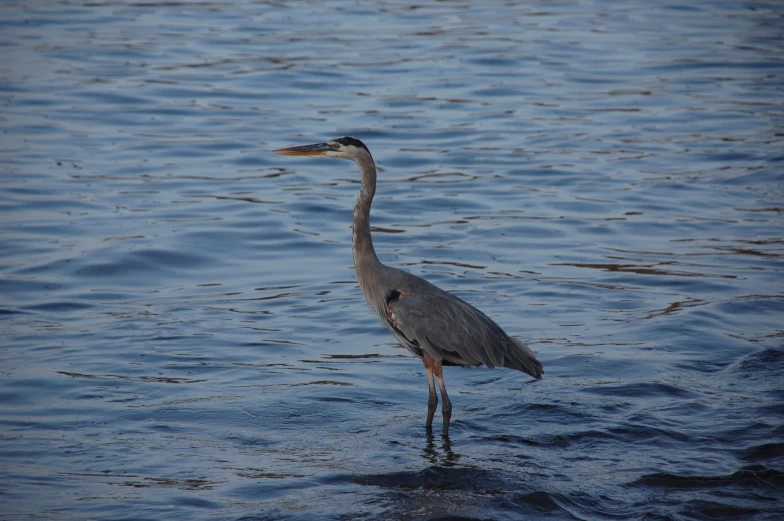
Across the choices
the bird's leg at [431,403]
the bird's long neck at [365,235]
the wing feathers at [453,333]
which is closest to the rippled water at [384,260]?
the bird's leg at [431,403]

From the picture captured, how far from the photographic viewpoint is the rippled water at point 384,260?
276 inches

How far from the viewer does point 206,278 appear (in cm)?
1144

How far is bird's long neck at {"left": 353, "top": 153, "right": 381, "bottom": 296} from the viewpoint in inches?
328

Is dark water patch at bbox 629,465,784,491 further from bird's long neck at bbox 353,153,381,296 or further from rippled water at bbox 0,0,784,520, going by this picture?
bird's long neck at bbox 353,153,381,296

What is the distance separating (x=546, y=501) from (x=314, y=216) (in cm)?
775

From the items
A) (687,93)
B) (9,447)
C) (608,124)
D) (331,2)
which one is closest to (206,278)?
(9,447)

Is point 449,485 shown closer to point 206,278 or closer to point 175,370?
point 175,370

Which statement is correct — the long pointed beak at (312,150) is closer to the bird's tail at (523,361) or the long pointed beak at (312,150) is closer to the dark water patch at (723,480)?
the bird's tail at (523,361)

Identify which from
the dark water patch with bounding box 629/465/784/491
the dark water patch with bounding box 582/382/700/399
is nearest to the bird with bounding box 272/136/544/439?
the dark water patch with bounding box 582/382/700/399

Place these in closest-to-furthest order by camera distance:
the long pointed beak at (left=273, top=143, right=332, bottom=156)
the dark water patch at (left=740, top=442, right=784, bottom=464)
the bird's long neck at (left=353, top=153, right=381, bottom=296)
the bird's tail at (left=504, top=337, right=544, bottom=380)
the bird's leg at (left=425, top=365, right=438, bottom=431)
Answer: the dark water patch at (left=740, top=442, right=784, bottom=464) → the bird's leg at (left=425, top=365, right=438, bottom=431) → the bird's tail at (left=504, top=337, right=544, bottom=380) → the bird's long neck at (left=353, top=153, right=381, bottom=296) → the long pointed beak at (left=273, top=143, right=332, bottom=156)

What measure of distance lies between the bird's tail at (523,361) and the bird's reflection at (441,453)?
2.72 feet

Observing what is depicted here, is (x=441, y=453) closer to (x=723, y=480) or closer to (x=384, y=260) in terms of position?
(x=723, y=480)

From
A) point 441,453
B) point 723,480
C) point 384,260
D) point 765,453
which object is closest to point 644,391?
point 765,453

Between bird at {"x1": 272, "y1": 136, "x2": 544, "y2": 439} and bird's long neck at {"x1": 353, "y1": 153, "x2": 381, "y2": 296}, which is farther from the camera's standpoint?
bird's long neck at {"x1": 353, "y1": 153, "x2": 381, "y2": 296}
